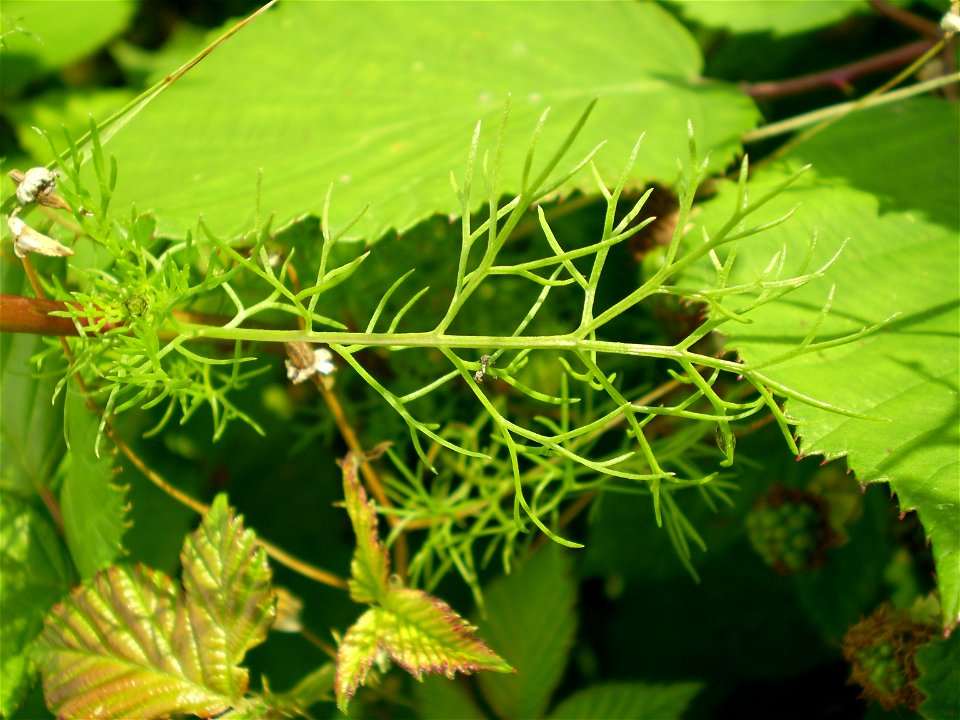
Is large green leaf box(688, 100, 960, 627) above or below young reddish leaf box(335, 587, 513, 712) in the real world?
above

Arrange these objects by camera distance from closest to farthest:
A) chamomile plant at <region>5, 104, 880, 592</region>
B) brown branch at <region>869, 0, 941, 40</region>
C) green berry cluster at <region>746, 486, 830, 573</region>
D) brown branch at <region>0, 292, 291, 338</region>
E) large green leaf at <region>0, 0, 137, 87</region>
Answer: chamomile plant at <region>5, 104, 880, 592</region> < brown branch at <region>0, 292, 291, 338</region> < green berry cluster at <region>746, 486, 830, 573</region> < brown branch at <region>869, 0, 941, 40</region> < large green leaf at <region>0, 0, 137, 87</region>

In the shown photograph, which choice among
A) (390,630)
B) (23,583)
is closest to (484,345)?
(390,630)

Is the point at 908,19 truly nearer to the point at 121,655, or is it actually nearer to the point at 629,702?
the point at 629,702

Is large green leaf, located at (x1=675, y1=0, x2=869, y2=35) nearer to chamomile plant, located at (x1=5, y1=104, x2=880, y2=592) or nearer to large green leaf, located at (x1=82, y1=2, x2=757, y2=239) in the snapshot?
large green leaf, located at (x1=82, y1=2, x2=757, y2=239)

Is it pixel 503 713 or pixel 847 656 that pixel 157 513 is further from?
pixel 847 656

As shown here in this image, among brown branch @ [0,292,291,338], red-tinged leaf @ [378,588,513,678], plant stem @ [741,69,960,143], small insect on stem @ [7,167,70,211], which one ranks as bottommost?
red-tinged leaf @ [378,588,513,678]

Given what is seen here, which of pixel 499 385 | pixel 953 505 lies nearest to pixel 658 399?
pixel 499 385

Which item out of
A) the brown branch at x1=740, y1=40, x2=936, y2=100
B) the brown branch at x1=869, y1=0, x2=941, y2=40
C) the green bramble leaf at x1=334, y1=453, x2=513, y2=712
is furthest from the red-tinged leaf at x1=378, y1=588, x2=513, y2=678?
the brown branch at x1=869, y1=0, x2=941, y2=40
